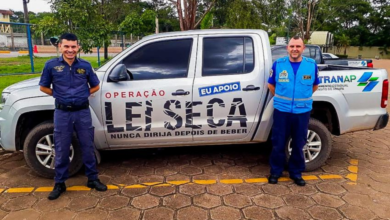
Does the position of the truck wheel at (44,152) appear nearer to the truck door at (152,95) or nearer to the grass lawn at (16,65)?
the truck door at (152,95)

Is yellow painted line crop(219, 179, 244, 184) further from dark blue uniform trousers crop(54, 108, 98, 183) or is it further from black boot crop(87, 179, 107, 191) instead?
dark blue uniform trousers crop(54, 108, 98, 183)

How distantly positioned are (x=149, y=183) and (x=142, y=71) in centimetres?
131

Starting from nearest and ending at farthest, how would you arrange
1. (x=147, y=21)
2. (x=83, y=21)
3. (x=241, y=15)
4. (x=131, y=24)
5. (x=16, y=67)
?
(x=83, y=21) → (x=16, y=67) → (x=131, y=24) → (x=147, y=21) → (x=241, y=15)

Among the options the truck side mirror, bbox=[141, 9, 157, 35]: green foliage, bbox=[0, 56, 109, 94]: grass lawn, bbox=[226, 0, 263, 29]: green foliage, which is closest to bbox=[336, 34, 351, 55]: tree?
bbox=[226, 0, 263, 29]: green foliage

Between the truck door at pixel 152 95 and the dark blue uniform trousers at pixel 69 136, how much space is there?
0.35 metres

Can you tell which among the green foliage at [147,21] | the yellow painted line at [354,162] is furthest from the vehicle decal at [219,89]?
the green foliage at [147,21]

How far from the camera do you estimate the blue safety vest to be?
10.5 ft

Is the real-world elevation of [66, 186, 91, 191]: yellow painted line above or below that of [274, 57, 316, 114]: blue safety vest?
below

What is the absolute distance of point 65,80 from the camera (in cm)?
299

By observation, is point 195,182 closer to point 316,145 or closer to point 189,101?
point 189,101

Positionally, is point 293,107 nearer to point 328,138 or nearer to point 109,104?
point 328,138

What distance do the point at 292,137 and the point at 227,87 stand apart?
0.94 meters

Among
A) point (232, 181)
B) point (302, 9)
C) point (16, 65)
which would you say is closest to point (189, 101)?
point (232, 181)

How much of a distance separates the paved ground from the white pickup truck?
0.38m
